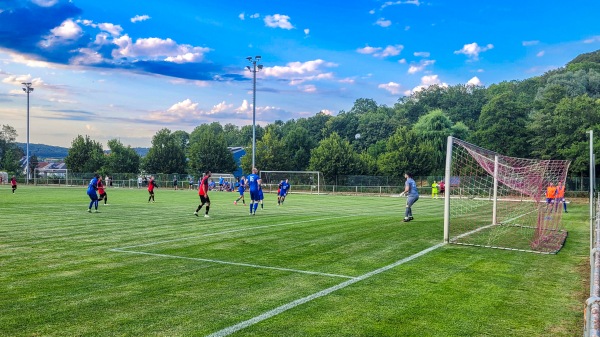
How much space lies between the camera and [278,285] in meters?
7.77

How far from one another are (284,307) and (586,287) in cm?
563

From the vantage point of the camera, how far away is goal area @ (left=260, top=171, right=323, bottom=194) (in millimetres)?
56062

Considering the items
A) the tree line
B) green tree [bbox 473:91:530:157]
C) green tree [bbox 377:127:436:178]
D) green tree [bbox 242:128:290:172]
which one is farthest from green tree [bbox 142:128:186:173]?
green tree [bbox 473:91:530:157]

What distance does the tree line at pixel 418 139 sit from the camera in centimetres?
5650

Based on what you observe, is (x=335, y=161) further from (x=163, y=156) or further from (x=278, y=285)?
(x=278, y=285)

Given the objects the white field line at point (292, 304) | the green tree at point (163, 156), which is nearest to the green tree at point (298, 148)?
the green tree at point (163, 156)

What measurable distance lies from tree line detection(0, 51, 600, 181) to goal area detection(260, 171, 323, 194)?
2904mm

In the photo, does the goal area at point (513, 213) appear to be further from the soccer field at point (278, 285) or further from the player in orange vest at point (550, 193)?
the soccer field at point (278, 285)

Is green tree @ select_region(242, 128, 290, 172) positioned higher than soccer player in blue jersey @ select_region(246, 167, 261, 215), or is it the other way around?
green tree @ select_region(242, 128, 290, 172)

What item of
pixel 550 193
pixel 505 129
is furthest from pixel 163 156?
pixel 550 193

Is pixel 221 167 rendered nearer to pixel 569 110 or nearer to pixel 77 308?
pixel 569 110

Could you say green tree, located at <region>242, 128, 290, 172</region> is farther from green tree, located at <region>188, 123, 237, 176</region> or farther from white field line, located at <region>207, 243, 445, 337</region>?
white field line, located at <region>207, 243, 445, 337</region>

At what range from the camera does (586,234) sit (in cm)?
1622

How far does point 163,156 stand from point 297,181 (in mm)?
29480
